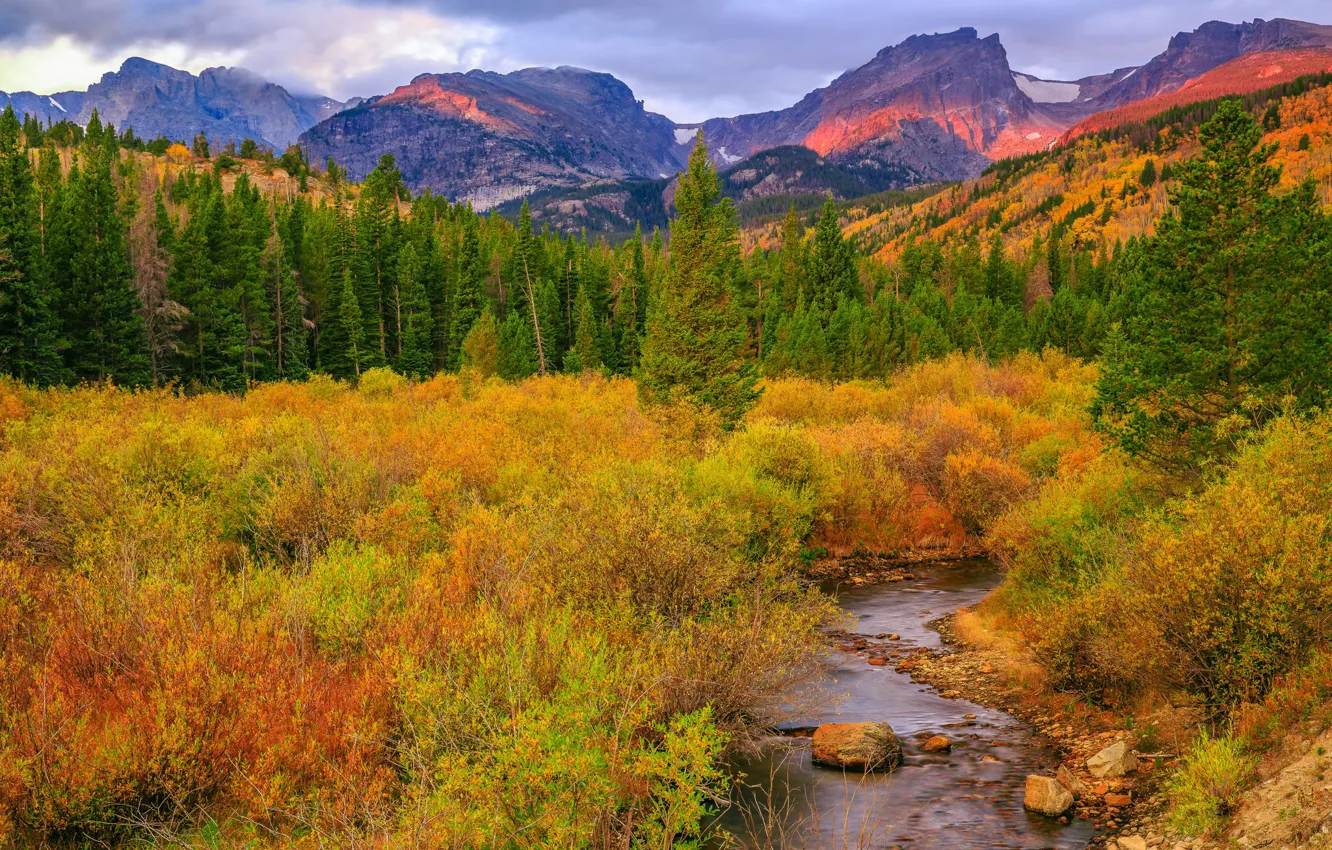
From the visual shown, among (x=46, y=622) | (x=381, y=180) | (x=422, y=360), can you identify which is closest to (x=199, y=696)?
(x=46, y=622)

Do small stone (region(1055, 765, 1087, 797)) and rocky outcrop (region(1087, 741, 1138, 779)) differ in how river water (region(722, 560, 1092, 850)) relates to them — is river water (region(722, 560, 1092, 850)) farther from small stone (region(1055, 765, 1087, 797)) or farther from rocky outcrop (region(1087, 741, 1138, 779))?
rocky outcrop (region(1087, 741, 1138, 779))

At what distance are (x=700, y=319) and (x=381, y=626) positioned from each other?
31.6m

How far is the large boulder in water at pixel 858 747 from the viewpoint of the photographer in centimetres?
1627

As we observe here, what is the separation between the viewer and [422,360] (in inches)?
3605

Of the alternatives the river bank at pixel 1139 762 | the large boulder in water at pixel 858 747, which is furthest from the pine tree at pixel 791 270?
the large boulder in water at pixel 858 747

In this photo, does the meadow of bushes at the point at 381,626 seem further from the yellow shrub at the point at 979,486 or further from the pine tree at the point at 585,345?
the pine tree at the point at 585,345

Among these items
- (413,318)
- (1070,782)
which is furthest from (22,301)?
(1070,782)

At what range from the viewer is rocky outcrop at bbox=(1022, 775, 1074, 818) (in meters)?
14.5

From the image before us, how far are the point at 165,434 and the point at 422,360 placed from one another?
6767 cm

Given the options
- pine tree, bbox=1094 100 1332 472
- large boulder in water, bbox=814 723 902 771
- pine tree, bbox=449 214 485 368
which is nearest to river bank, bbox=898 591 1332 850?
large boulder in water, bbox=814 723 902 771

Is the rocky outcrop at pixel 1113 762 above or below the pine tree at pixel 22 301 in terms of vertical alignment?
below

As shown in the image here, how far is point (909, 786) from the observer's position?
15680 millimetres

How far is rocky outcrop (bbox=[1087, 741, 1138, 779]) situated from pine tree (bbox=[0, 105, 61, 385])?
56.5 meters

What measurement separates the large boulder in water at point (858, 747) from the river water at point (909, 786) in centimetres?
21
